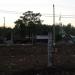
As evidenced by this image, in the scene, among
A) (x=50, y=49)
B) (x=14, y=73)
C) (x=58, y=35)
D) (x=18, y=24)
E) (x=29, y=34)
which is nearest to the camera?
(x=14, y=73)

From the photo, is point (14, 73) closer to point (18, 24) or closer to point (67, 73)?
point (67, 73)

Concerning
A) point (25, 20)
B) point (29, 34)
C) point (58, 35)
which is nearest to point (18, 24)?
point (25, 20)

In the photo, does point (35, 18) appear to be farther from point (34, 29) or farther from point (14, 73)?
point (14, 73)

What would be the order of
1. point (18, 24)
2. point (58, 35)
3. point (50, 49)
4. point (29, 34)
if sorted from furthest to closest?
point (18, 24) < point (29, 34) < point (58, 35) < point (50, 49)

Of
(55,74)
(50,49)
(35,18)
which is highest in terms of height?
(35,18)

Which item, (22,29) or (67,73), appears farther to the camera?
(22,29)

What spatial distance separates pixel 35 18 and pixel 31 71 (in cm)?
8101

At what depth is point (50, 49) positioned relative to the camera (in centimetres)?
1631

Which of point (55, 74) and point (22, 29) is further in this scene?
point (22, 29)

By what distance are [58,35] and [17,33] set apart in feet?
64.4

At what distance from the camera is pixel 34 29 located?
276ft

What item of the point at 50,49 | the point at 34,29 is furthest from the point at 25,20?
the point at 50,49

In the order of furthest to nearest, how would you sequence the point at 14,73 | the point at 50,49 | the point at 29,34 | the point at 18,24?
the point at 18,24, the point at 29,34, the point at 50,49, the point at 14,73

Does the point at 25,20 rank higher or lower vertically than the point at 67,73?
higher
